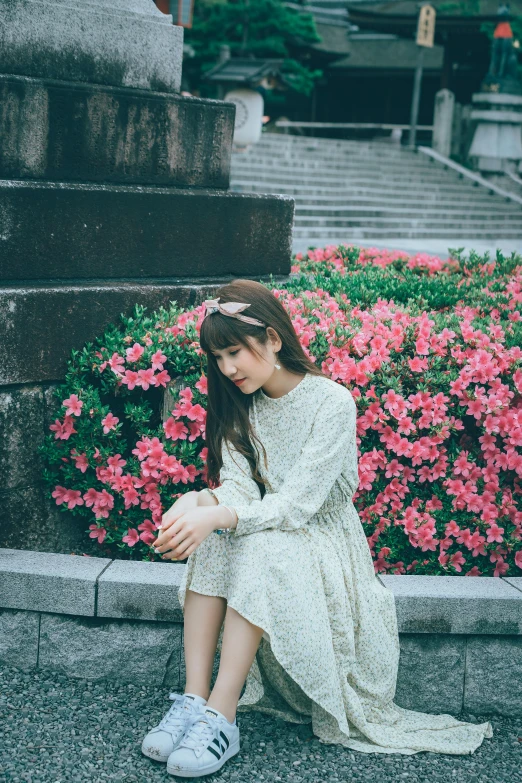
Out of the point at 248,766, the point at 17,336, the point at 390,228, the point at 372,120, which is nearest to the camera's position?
the point at 248,766

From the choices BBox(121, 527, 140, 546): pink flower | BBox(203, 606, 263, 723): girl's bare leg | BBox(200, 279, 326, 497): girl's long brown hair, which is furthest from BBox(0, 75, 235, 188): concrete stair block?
BBox(203, 606, 263, 723): girl's bare leg

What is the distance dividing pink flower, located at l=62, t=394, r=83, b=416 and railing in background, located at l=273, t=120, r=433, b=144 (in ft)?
74.0

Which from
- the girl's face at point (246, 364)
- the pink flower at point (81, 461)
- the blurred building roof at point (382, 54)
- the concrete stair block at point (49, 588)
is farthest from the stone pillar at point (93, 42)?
the blurred building roof at point (382, 54)

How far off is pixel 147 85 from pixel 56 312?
4.26 ft

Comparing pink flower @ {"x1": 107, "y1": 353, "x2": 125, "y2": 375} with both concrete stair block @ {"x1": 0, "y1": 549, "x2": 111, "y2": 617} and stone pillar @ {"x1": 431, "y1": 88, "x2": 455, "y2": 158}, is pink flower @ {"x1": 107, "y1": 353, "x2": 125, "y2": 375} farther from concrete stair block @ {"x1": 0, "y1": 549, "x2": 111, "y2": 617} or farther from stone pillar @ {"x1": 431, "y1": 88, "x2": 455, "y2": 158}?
stone pillar @ {"x1": 431, "y1": 88, "x2": 455, "y2": 158}

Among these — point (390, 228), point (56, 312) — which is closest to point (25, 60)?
point (56, 312)

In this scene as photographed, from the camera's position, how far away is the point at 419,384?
3457 millimetres

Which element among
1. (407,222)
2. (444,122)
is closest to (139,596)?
(407,222)

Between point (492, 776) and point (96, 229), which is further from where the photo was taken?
point (96, 229)

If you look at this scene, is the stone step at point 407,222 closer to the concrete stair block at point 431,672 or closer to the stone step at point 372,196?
the stone step at point 372,196

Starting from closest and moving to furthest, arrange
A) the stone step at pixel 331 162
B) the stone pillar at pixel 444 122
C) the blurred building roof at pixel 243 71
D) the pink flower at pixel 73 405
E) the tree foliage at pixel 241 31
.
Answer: the pink flower at pixel 73 405, the stone step at pixel 331 162, the blurred building roof at pixel 243 71, the stone pillar at pixel 444 122, the tree foliage at pixel 241 31

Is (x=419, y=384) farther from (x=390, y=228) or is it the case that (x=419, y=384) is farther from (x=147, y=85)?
(x=390, y=228)

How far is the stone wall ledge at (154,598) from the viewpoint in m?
2.90

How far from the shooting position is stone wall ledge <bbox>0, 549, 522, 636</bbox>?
2.90 metres
